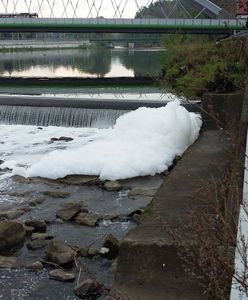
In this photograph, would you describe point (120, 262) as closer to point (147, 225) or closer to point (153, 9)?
point (147, 225)

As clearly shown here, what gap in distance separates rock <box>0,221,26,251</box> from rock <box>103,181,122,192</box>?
272 centimetres

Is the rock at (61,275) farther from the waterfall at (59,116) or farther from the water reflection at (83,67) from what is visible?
the water reflection at (83,67)

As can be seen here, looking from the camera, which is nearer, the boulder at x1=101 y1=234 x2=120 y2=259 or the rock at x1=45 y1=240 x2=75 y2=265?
the rock at x1=45 y1=240 x2=75 y2=265

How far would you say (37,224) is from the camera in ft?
24.4

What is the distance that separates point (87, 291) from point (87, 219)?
233 cm

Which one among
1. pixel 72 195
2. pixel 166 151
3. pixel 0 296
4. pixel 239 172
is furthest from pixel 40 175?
pixel 239 172

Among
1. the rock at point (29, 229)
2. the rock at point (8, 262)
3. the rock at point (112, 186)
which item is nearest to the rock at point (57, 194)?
the rock at point (112, 186)

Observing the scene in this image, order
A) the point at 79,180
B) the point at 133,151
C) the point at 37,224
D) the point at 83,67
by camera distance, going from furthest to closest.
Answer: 1. the point at 83,67
2. the point at 133,151
3. the point at 79,180
4. the point at 37,224

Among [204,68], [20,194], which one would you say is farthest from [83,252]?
[204,68]

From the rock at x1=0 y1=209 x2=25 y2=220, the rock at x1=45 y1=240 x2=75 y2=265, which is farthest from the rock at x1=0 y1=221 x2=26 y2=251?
the rock at x1=0 y1=209 x2=25 y2=220

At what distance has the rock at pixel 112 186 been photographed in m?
9.35

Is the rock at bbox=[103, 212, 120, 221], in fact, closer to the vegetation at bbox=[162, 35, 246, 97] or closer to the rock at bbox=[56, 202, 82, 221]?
the rock at bbox=[56, 202, 82, 221]

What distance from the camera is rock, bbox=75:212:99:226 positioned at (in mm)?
7580

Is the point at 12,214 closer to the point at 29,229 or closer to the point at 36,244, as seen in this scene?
the point at 29,229
